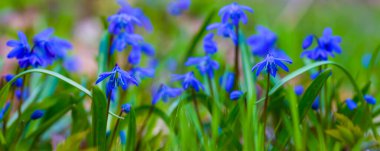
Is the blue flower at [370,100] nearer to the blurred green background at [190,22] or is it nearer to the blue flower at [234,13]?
the blue flower at [234,13]

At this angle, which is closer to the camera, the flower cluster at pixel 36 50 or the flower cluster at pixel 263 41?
the flower cluster at pixel 36 50

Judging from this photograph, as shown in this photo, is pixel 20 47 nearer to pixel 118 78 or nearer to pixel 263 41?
pixel 118 78

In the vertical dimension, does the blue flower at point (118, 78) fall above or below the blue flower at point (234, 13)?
below

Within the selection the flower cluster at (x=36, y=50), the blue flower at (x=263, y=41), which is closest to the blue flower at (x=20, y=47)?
the flower cluster at (x=36, y=50)

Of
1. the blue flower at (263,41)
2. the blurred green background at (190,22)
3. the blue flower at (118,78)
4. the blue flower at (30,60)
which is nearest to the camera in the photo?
the blue flower at (118,78)

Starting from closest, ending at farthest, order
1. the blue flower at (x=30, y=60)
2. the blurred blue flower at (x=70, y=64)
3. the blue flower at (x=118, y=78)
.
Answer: the blue flower at (x=118, y=78) < the blue flower at (x=30, y=60) < the blurred blue flower at (x=70, y=64)

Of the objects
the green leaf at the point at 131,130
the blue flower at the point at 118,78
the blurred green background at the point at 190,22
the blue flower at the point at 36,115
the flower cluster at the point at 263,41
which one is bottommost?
the green leaf at the point at 131,130

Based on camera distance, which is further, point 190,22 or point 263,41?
point 190,22

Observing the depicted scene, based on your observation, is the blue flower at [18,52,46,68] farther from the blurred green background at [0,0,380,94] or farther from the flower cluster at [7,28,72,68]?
the blurred green background at [0,0,380,94]

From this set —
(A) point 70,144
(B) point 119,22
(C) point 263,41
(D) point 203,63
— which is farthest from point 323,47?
(A) point 70,144
